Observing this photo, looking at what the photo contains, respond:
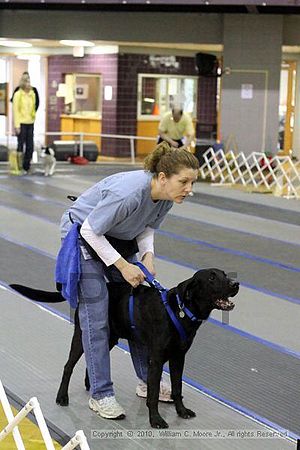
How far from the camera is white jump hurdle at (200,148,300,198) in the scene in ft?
46.3

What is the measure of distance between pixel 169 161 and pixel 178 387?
3.49ft

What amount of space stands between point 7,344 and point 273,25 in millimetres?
12611

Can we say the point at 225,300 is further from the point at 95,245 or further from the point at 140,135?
the point at 140,135

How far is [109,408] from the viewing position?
13.2 feet

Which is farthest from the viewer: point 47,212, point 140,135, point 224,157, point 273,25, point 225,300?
point 140,135

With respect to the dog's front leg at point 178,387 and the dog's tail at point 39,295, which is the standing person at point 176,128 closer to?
the dog's tail at point 39,295

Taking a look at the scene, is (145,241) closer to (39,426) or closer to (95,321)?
(95,321)

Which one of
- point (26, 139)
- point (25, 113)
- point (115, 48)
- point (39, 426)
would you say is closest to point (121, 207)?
point (39, 426)

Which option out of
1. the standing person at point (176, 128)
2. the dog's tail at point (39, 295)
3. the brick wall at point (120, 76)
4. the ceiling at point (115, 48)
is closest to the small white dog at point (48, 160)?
the standing person at point (176, 128)

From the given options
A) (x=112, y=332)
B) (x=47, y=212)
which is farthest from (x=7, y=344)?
(x=47, y=212)

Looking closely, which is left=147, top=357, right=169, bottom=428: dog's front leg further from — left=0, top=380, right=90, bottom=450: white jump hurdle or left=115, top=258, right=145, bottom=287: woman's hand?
left=0, top=380, right=90, bottom=450: white jump hurdle

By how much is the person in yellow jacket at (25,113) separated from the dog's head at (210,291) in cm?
1151

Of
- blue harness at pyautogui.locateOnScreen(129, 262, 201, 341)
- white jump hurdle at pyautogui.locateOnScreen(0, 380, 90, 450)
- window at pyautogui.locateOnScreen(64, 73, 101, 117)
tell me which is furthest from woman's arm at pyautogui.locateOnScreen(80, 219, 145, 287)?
window at pyautogui.locateOnScreen(64, 73, 101, 117)

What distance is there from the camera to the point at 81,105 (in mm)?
22078
